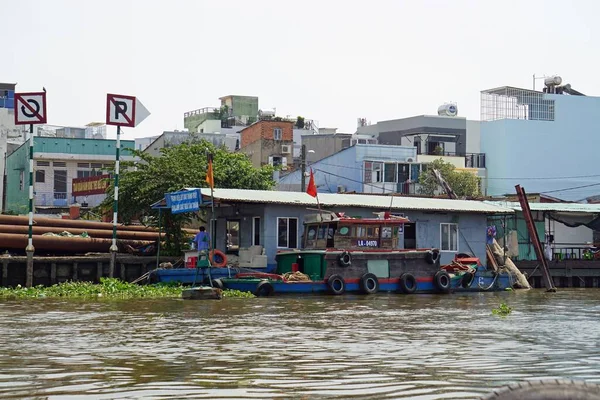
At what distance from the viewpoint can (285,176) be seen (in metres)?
54.5

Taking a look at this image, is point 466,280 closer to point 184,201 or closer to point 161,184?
point 184,201

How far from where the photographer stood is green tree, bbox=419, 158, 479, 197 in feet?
174

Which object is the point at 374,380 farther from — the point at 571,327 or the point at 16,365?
the point at 571,327

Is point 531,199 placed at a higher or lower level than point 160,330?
higher

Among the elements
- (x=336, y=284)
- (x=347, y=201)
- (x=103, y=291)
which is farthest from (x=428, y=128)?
(x=103, y=291)

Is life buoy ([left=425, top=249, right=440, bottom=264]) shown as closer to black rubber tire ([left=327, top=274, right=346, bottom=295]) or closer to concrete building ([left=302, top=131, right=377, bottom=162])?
black rubber tire ([left=327, top=274, right=346, bottom=295])

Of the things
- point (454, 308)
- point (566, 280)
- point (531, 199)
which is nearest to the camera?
point (454, 308)

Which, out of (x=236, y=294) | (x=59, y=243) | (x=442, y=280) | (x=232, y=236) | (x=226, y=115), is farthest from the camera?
(x=226, y=115)

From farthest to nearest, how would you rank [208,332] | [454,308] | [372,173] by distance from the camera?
[372,173] → [454,308] → [208,332]

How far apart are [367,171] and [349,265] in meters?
25.9

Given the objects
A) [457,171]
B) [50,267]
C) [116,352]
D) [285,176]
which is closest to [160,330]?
[116,352]

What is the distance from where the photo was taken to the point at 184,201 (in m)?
28.5

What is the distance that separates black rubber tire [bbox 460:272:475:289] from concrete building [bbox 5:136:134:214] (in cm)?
2687

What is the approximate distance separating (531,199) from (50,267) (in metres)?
26.0
